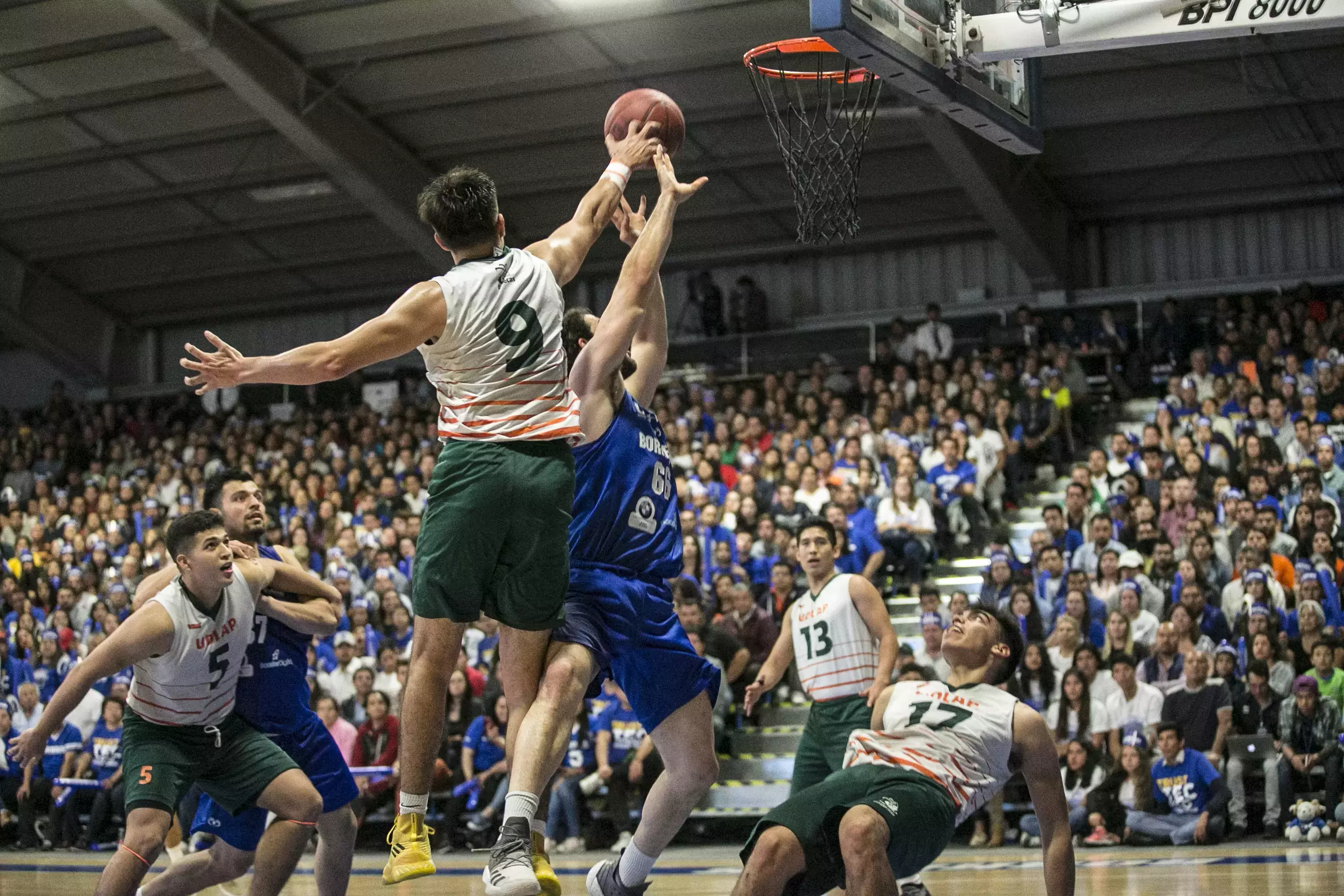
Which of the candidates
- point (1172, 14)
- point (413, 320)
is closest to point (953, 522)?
point (1172, 14)

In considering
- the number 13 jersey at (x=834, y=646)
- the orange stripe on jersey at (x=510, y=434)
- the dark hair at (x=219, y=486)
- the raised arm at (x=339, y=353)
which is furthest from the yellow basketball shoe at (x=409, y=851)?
the number 13 jersey at (x=834, y=646)

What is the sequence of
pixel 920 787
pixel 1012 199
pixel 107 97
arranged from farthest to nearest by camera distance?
pixel 107 97 < pixel 1012 199 < pixel 920 787

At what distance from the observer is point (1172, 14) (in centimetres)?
715

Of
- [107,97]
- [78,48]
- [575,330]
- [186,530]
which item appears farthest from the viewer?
[107,97]

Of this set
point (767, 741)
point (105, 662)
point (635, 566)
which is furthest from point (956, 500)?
point (105, 662)

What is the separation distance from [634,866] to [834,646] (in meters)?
2.54

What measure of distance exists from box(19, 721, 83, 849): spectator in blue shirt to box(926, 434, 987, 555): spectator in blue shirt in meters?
8.32

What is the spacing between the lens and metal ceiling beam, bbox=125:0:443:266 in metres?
16.6

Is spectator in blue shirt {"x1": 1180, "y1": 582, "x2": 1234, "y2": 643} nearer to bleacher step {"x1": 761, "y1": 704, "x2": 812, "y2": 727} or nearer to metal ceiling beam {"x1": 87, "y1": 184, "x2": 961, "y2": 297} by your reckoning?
bleacher step {"x1": 761, "y1": 704, "x2": 812, "y2": 727}

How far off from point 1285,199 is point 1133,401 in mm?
4353

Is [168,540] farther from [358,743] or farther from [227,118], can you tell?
[227,118]

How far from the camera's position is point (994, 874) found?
8781 mm

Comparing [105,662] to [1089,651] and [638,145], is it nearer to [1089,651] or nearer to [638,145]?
[638,145]

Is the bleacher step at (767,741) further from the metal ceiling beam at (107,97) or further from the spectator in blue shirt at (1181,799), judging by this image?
the metal ceiling beam at (107,97)
